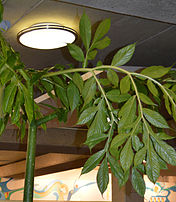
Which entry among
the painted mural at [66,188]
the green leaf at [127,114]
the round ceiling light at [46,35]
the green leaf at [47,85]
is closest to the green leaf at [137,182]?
the green leaf at [127,114]

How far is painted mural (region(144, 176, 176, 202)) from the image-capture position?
391 inches

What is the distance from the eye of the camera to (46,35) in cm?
241

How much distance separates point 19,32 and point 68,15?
45cm

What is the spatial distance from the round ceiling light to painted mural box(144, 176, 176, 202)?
27.0 ft

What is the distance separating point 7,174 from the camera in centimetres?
962

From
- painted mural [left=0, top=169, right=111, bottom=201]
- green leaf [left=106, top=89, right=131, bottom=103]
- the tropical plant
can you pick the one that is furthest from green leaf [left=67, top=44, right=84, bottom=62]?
painted mural [left=0, top=169, right=111, bottom=201]

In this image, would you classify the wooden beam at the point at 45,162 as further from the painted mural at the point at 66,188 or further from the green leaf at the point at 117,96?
the green leaf at the point at 117,96

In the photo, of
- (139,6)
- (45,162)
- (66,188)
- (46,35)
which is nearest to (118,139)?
(139,6)

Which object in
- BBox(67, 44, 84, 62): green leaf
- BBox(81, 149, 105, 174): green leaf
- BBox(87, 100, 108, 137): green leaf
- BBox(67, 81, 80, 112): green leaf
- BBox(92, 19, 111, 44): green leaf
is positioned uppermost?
BBox(92, 19, 111, 44): green leaf

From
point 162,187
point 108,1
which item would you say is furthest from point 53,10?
point 162,187

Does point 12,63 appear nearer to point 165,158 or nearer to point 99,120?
point 99,120

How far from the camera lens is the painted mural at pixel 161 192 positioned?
32.6ft

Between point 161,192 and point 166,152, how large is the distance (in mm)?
9923

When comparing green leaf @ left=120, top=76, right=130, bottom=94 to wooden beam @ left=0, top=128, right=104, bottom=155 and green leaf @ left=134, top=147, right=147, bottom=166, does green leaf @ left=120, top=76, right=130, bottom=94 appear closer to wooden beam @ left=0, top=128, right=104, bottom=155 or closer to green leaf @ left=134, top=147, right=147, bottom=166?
green leaf @ left=134, top=147, right=147, bottom=166
